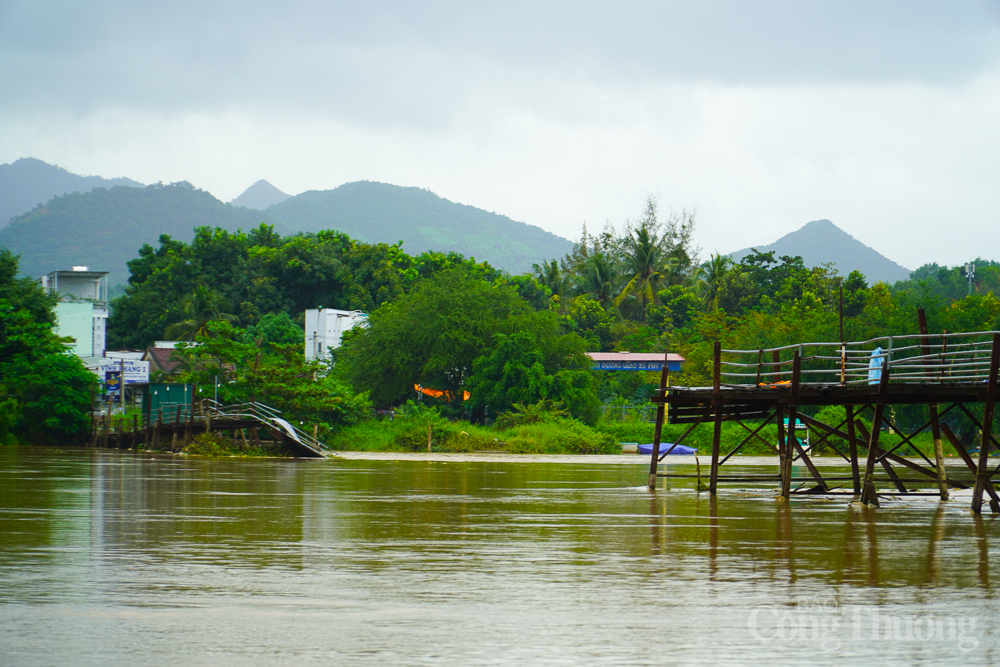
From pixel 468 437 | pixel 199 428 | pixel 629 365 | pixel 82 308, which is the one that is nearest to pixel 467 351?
pixel 468 437

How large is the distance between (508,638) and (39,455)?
36.3m

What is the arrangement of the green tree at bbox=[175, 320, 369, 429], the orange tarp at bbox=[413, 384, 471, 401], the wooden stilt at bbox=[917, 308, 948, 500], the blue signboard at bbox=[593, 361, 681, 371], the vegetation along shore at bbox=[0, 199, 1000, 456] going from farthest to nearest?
the blue signboard at bbox=[593, 361, 681, 371], the orange tarp at bbox=[413, 384, 471, 401], the vegetation along shore at bbox=[0, 199, 1000, 456], the green tree at bbox=[175, 320, 369, 429], the wooden stilt at bbox=[917, 308, 948, 500]

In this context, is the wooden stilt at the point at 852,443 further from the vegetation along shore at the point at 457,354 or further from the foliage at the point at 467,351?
the foliage at the point at 467,351

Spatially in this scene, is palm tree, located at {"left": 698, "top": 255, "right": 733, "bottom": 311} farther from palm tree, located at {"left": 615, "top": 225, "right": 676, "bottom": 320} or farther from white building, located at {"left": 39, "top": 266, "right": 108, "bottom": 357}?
white building, located at {"left": 39, "top": 266, "right": 108, "bottom": 357}

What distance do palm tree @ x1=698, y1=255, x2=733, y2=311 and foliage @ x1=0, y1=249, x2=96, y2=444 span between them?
43768 mm

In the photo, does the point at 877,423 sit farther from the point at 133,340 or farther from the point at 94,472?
the point at 133,340

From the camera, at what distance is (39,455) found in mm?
39250

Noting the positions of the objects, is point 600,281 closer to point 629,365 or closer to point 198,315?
point 629,365

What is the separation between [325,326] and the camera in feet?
232

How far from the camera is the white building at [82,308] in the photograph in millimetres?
67375

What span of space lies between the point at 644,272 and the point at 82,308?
138ft

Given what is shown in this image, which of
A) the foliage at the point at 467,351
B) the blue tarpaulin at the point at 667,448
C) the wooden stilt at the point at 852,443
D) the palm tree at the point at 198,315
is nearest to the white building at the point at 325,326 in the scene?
the palm tree at the point at 198,315

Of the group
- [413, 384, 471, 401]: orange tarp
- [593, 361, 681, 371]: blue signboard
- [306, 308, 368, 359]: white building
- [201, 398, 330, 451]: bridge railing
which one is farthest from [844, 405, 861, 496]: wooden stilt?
[306, 308, 368, 359]: white building

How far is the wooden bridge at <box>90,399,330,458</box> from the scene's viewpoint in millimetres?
41969
